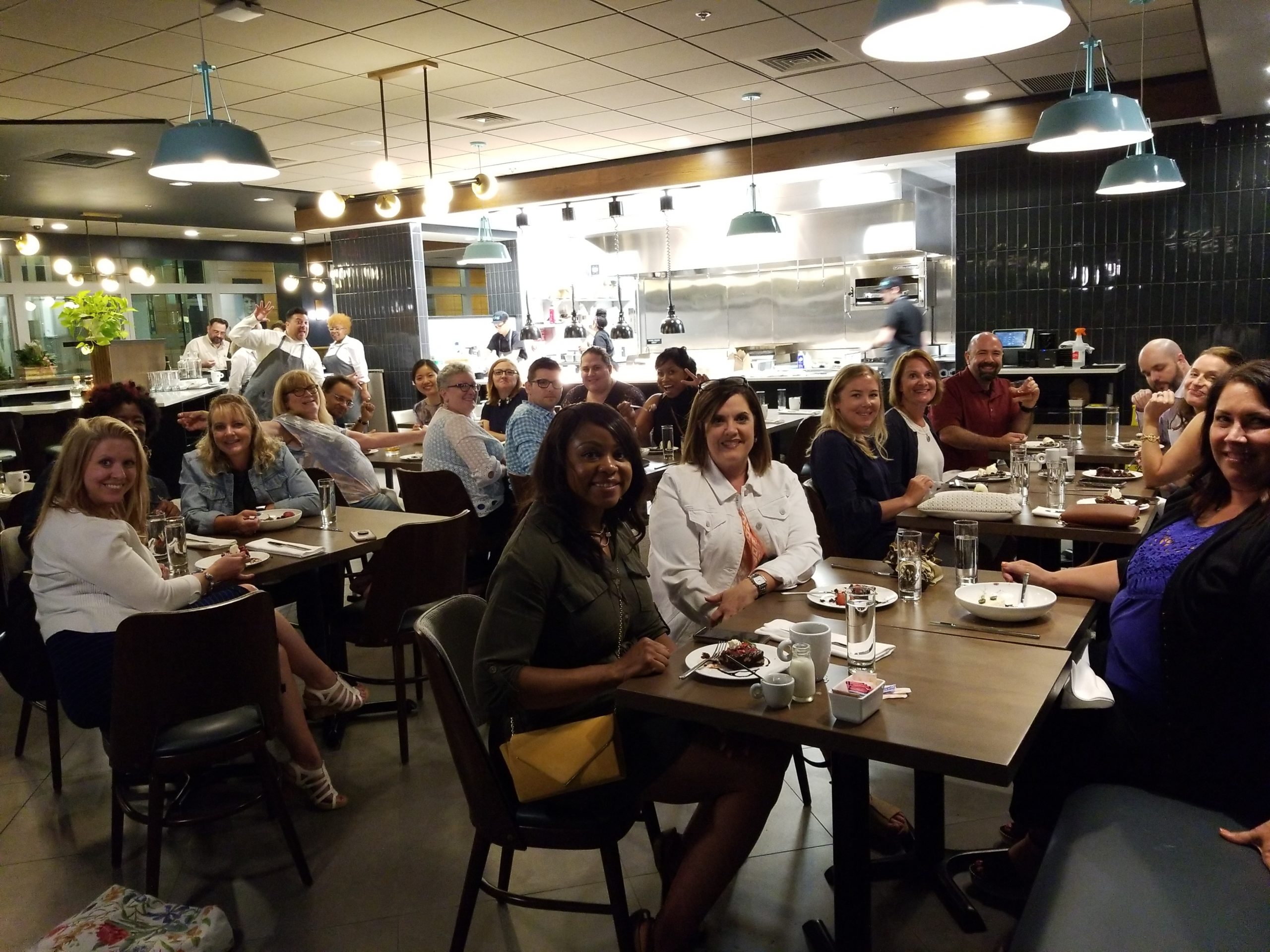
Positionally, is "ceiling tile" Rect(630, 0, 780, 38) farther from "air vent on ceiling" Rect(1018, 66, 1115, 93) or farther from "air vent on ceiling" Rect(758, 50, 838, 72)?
"air vent on ceiling" Rect(1018, 66, 1115, 93)

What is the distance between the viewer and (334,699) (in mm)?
3521

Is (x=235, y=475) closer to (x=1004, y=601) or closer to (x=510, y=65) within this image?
(x=1004, y=601)

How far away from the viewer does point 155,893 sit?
8.41ft

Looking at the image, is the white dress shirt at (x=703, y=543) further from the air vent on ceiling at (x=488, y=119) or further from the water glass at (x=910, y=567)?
the air vent on ceiling at (x=488, y=119)

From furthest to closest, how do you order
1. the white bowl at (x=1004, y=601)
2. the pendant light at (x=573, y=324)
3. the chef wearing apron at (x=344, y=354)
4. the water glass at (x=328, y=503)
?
the pendant light at (x=573, y=324) < the chef wearing apron at (x=344, y=354) < the water glass at (x=328, y=503) < the white bowl at (x=1004, y=601)

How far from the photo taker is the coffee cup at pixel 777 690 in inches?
72.0

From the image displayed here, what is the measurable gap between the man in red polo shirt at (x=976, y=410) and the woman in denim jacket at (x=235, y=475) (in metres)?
3.30

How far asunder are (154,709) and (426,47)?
14.4 feet

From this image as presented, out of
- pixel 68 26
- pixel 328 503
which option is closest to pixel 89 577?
pixel 328 503

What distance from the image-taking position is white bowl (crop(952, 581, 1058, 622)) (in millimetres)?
2229

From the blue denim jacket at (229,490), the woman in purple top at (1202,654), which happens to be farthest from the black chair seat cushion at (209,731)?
the woman in purple top at (1202,654)

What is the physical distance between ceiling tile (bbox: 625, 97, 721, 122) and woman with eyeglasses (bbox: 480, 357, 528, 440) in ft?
7.70

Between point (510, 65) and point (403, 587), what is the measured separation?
12.9 ft

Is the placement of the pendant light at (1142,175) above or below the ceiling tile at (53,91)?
below
